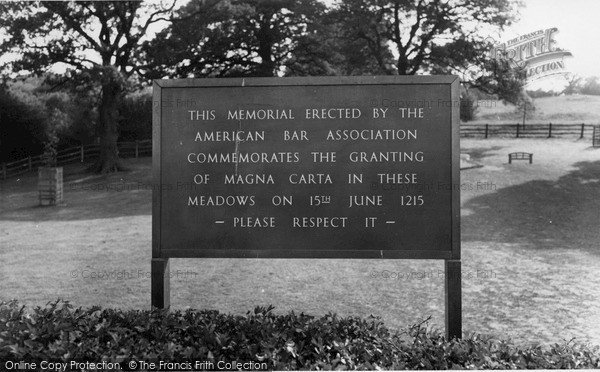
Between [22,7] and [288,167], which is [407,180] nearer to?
[288,167]

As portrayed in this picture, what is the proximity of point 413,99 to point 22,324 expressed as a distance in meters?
3.96

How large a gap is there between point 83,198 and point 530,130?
2969 centimetres

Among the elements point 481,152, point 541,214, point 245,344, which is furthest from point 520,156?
point 245,344

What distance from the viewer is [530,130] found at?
40.2m

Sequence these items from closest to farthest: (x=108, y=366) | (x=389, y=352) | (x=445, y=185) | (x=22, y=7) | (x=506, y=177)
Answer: (x=108, y=366) → (x=389, y=352) → (x=445, y=185) → (x=506, y=177) → (x=22, y=7)

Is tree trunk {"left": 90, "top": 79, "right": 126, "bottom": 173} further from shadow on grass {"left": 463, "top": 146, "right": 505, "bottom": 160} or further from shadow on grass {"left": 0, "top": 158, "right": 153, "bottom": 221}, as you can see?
shadow on grass {"left": 463, "top": 146, "right": 505, "bottom": 160}

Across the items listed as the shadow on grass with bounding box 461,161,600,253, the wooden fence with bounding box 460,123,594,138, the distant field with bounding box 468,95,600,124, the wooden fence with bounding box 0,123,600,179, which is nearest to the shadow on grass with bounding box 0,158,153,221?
the wooden fence with bounding box 0,123,600,179

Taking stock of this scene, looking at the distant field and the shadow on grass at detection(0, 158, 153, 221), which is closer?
the shadow on grass at detection(0, 158, 153, 221)

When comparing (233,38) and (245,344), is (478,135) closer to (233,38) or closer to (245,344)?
(233,38)

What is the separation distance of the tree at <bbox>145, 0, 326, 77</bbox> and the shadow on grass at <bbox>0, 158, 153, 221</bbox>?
6.47 meters

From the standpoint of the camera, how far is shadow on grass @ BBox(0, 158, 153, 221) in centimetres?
1925

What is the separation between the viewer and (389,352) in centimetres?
466

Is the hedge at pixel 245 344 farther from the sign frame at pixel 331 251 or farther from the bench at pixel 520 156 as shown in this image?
the bench at pixel 520 156

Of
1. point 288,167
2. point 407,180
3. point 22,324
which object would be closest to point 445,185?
point 407,180
